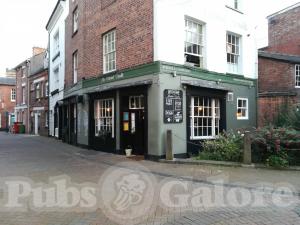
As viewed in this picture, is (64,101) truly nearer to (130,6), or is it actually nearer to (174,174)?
(130,6)

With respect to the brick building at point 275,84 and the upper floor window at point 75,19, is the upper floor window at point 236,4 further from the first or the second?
the upper floor window at point 75,19

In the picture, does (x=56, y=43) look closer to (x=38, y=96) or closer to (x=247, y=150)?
(x=38, y=96)

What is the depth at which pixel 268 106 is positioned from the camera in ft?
57.0

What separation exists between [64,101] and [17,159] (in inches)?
358

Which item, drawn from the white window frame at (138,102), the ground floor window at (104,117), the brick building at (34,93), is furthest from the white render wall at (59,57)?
the white window frame at (138,102)

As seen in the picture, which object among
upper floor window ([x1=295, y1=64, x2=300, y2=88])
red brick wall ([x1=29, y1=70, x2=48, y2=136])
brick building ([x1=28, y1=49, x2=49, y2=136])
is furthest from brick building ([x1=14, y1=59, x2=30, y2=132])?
upper floor window ([x1=295, y1=64, x2=300, y2=88])

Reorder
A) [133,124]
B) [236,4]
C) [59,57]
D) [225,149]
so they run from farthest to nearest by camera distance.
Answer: [59,57] < [236,4] < [133,124] < [225,149]

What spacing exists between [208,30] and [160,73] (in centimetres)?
377

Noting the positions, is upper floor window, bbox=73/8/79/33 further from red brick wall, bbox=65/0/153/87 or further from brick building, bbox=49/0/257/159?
brick building, bbox=49/0/257/159

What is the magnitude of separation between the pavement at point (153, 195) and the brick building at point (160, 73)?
2508 mm

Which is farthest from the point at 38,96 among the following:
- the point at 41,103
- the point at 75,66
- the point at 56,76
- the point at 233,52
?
the point at 233,52

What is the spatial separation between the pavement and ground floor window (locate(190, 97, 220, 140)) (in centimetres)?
302

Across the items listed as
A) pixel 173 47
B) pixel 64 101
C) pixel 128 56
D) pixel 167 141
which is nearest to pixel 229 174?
pixel 167 141

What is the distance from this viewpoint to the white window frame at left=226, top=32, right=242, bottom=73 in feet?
53.3
